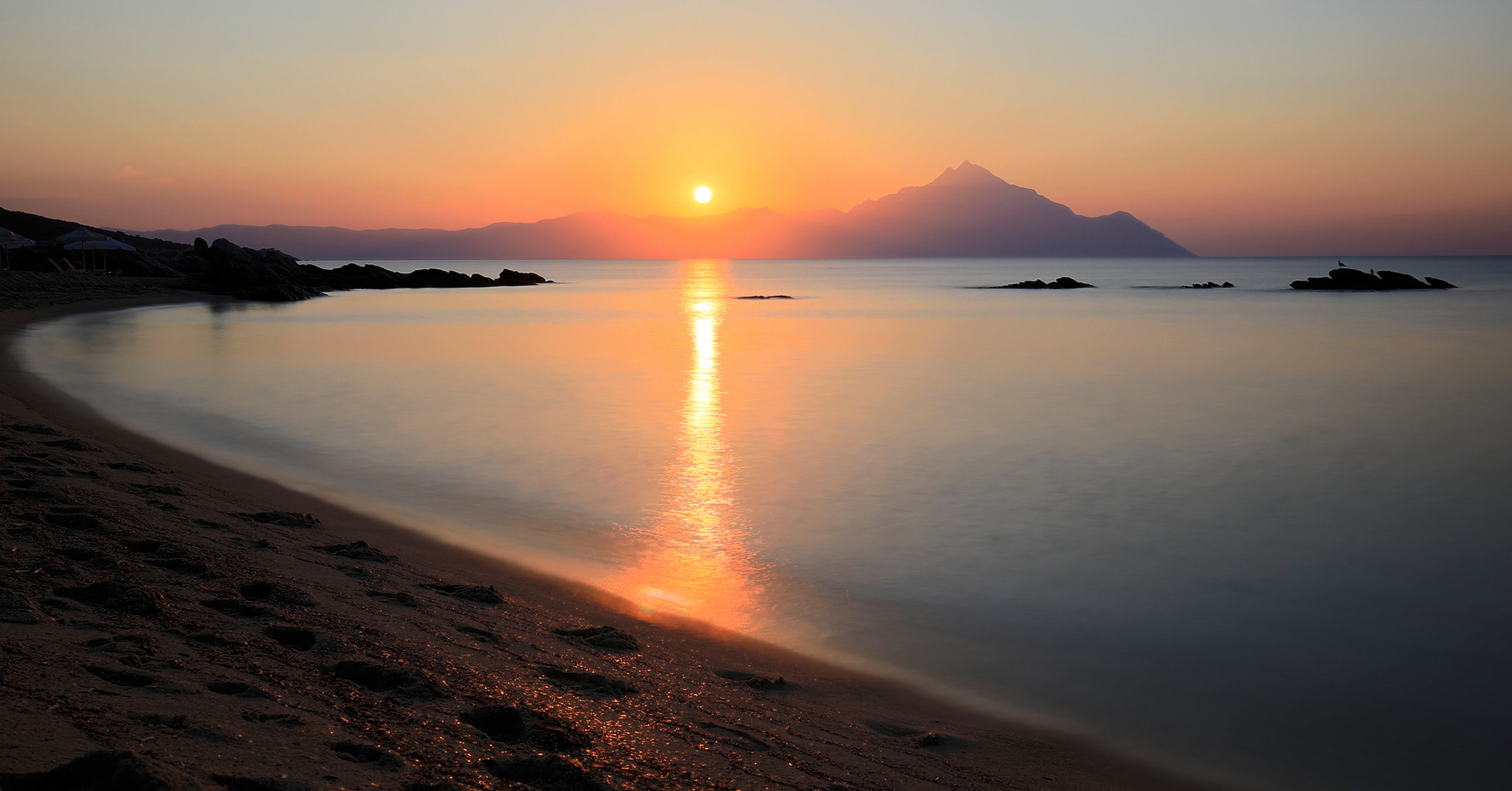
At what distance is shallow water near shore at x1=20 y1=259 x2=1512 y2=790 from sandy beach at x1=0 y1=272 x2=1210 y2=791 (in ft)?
2.22

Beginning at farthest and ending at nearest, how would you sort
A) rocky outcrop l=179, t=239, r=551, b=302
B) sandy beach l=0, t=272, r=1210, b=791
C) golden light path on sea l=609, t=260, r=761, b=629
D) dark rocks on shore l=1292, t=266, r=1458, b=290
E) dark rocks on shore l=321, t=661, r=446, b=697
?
dark rocks on shore l=1292, t=266, r=1458, b=290
rocky outcrop l=179, t=239, r=551, b=302
golden light path on sea l=609, t=260, r=761, b=629
dark rocks on shore l=321, t=661, r=446, b=697
sandy beach l=0, t=272, r=1210, b=791

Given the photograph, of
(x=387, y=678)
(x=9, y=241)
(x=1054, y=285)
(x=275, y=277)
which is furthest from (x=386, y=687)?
(x=1054, y=285)

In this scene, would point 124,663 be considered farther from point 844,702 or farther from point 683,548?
point 683,548

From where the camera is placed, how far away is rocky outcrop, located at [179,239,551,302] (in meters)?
49.2

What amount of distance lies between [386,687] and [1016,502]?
6505mm

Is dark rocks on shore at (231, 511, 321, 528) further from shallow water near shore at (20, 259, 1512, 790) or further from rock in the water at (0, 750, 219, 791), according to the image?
rock in the water at (0, 750, 219, 791)

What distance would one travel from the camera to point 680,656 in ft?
15.4

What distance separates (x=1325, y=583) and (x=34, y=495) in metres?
8.99

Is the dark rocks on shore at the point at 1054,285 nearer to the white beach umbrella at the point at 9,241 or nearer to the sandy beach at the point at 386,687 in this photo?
the white beach umbrella at the point at 9,241

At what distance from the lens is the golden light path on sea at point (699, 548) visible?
5.73 meters

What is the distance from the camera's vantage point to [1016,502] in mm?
8641

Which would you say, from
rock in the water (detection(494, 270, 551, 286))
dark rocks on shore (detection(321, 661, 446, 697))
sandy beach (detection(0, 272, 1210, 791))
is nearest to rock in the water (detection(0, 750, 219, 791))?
sandy beach (detection(0, 272, 1210, 791))

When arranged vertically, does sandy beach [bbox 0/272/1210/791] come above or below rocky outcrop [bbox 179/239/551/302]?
below

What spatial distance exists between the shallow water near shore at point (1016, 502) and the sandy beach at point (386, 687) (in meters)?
0.68
